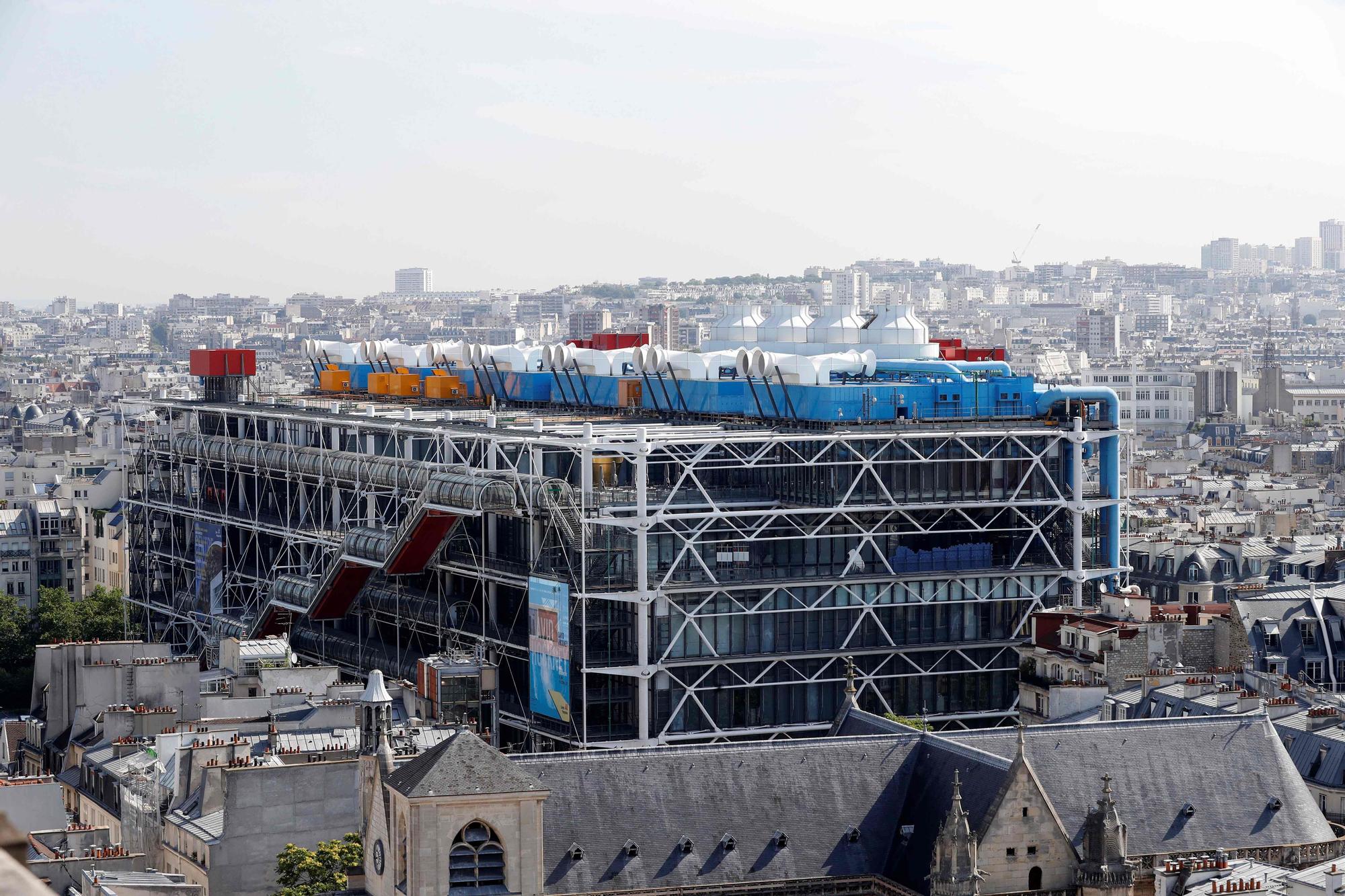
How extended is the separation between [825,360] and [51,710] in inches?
1225

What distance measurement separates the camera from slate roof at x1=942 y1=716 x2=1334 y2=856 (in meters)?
60.2

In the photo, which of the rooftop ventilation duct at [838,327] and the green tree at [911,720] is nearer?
the green tree at [911,720]

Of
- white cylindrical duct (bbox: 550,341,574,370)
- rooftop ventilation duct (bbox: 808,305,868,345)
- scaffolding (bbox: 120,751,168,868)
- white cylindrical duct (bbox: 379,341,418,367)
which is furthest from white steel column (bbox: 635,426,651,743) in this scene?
white cylindrical duct (bbox: 379,341,418,367)

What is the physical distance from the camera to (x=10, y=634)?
11962 cm

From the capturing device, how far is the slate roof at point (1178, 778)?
60.2 meters

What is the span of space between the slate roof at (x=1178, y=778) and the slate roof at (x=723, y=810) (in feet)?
10.9

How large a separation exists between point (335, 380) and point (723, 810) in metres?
93.7

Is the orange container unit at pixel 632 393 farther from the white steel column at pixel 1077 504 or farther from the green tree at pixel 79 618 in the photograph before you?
the green tree at pixel 79 618

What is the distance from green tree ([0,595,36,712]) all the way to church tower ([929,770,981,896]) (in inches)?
2611

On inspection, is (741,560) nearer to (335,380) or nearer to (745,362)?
(745,362)

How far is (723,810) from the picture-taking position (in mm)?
57750

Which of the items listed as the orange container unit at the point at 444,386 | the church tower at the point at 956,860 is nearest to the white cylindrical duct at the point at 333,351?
the orange container unit at the point at 444,386

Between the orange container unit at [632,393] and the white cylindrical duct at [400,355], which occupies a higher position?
the white cylindrical duct at [400,355]

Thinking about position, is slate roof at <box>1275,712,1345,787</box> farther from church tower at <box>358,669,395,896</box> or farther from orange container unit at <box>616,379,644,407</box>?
orange container unit at <box>616,379,644,407</box>
